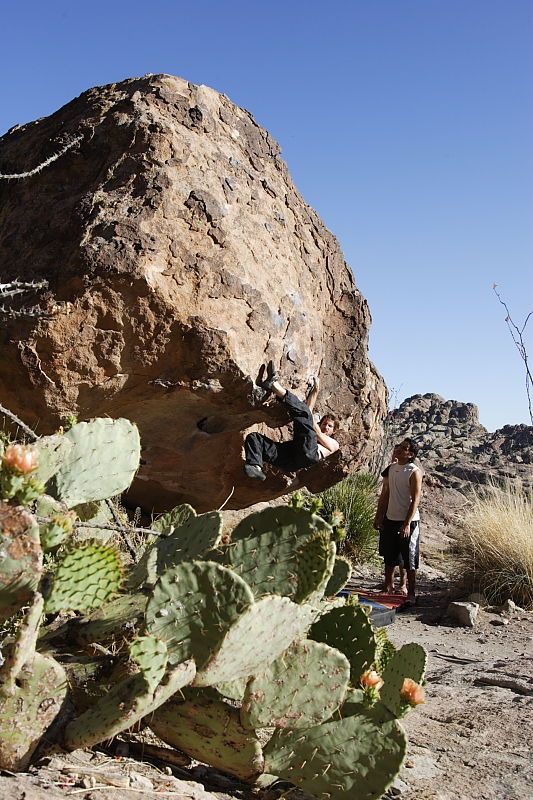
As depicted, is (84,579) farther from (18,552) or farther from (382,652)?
(382,652)

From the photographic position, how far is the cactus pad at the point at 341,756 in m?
2.61

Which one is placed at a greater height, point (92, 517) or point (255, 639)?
point (92, 517)

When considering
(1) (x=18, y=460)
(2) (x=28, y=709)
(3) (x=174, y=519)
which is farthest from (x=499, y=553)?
(1) (x=18, y=460)

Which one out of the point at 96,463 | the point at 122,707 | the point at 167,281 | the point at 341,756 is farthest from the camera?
the point at 167,281

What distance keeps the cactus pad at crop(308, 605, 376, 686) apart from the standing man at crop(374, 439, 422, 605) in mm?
5280

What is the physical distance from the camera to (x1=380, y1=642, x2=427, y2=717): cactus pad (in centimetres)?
308

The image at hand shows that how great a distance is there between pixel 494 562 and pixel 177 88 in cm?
607

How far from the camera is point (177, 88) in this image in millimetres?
5742

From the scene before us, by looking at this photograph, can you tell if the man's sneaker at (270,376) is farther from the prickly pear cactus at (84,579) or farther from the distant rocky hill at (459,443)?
the distant rocky hill at (459,443)

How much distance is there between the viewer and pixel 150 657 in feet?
7.49

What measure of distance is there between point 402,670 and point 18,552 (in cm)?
175

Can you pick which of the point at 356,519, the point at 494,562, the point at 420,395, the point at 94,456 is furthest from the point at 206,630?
the point at 420,395

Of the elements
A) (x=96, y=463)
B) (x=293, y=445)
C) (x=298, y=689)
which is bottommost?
(x=298, y=689)

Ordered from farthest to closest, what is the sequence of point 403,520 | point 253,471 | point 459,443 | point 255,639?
point 459,443, point 403,520, point 253,471, point 255,639
